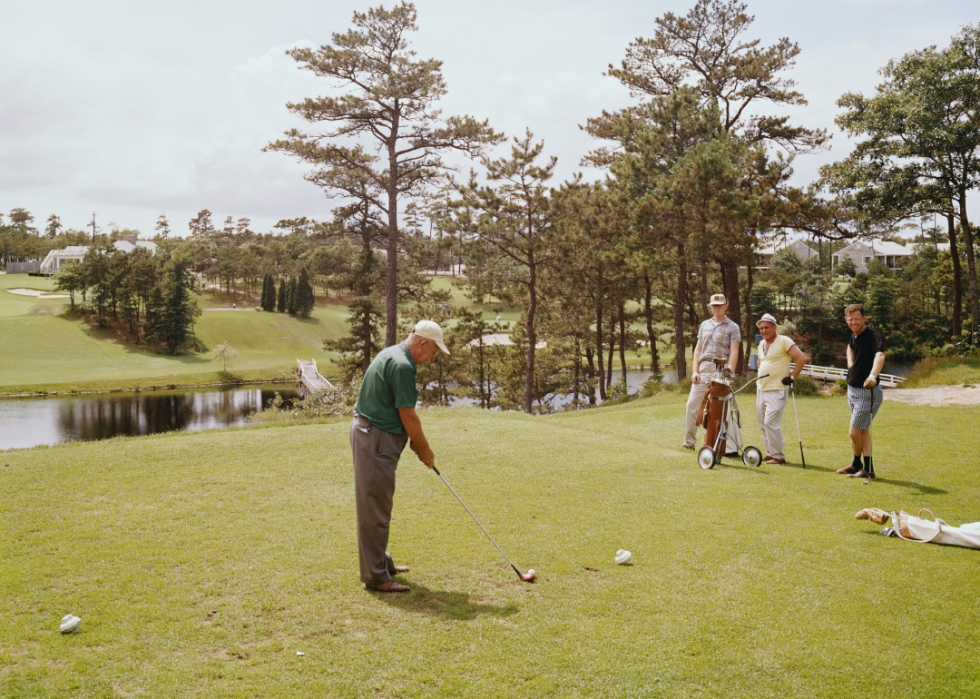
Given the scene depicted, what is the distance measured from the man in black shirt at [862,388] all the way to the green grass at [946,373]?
12743 millimetres

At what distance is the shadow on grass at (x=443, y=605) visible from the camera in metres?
4.86

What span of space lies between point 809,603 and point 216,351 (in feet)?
200

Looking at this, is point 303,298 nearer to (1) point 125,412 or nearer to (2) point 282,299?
(2) point 282,299

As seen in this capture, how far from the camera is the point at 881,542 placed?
6426mm

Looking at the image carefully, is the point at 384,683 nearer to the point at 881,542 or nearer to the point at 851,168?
the point at 881,542

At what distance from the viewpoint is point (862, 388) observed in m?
8.96

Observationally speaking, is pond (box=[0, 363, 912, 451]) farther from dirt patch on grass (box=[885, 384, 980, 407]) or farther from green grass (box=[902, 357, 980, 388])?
dirt patch on grass (box=[885, 384, 980, 407])

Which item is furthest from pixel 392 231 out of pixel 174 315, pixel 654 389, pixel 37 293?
pixel 37 293

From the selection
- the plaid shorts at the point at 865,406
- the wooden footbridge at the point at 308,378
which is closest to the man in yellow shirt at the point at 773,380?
the plaid shorts at the point at 865,406

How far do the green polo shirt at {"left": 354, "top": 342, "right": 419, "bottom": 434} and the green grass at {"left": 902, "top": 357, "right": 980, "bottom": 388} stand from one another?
19.6m

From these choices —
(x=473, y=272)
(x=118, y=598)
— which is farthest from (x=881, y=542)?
(x=473, y=272)

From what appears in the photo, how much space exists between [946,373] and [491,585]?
2215cm

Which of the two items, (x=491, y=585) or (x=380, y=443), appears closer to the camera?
(x=380, y=443)

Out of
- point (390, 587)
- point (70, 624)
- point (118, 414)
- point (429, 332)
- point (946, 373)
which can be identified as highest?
point (429, 332)
